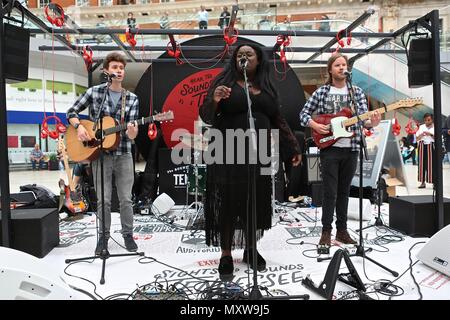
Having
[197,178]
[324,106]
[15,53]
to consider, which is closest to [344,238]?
[324,106]

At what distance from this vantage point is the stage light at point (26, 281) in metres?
1.53

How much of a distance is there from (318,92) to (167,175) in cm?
341

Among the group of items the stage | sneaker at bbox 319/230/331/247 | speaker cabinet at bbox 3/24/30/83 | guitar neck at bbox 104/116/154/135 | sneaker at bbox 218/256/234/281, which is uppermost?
speaker cabinet at bbox 3/24/30/83

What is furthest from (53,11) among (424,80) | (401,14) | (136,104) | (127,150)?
(401,14)

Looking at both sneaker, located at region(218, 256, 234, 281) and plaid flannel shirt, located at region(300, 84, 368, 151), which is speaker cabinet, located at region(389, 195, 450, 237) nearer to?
plaid flannel shirt, located at region(300, 84, 368, 151)

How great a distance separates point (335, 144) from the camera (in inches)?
130

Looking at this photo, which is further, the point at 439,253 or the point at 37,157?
the point at 37,157

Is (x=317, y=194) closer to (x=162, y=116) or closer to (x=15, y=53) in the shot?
(x=162, y=116)

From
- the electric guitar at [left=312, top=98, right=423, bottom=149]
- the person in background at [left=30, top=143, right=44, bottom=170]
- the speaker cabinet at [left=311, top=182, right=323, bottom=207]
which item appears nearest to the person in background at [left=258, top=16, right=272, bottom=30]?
the speaker cabinet at [left=311, top=182, right=323, bottom=207]

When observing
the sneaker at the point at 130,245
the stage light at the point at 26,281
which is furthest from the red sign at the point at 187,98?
the stage light at the point at 26,281

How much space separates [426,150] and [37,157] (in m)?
15.0

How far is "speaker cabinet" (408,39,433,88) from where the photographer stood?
3.70m

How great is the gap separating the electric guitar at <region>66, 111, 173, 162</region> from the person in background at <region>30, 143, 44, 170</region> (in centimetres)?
1367

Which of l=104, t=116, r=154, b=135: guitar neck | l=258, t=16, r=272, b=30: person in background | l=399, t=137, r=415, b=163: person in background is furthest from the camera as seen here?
l=399, t=137, r=415, b=163: person in background
